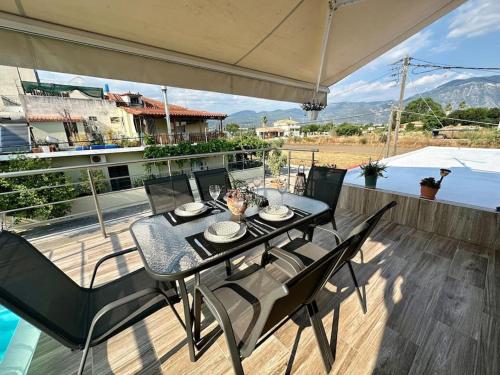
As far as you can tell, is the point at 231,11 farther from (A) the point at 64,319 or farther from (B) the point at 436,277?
(B) the point at 436,277

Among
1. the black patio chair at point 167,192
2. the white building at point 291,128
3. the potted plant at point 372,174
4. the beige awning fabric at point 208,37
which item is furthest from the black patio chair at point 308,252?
the white building at point 291,128

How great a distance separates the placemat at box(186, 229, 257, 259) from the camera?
1.18 m

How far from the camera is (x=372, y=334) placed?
144 centimetres

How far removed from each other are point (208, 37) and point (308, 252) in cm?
197

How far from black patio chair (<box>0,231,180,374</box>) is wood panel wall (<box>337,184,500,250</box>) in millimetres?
3166

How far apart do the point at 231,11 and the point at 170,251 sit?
1.77 m

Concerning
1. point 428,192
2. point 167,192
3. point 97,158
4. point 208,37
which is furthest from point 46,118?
point 428,192

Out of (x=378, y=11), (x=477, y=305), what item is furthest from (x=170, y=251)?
(x=378, y=11)

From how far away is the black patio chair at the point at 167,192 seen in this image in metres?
2.04

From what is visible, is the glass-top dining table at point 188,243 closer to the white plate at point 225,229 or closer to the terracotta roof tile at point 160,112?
the white plate at point 225,229

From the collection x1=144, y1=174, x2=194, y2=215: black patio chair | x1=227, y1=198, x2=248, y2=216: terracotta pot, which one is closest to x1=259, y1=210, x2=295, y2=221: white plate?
x1=227, y1=198, x2=248, y2=216: terracotta pot

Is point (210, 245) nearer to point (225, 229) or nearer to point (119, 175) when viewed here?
point (225, 229)

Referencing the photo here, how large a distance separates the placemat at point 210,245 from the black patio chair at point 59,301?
0.29 m

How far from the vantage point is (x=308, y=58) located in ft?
7.70
